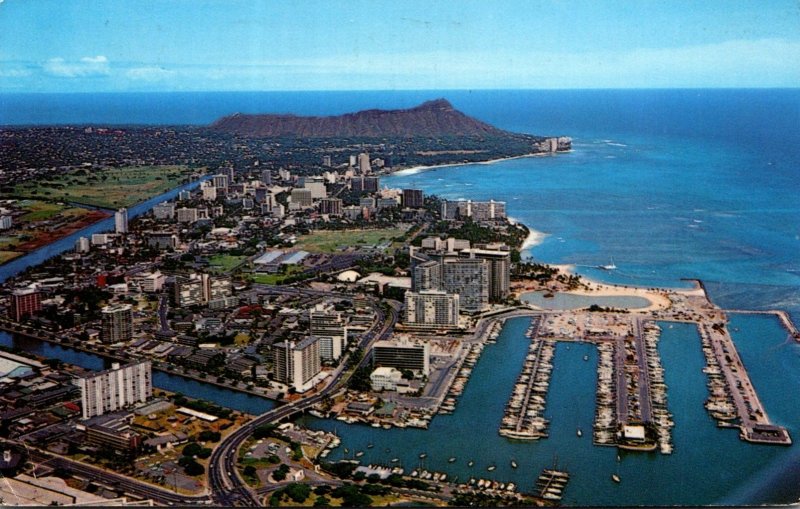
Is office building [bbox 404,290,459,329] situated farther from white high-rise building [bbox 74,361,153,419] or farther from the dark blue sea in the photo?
white high-rise building [bbox 74,361,153,419]

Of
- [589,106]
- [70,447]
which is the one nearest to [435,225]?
[70,447]

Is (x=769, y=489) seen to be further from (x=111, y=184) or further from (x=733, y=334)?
(x=111, y=184)

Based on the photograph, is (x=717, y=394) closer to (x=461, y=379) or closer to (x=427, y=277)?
(x=461, y=379)

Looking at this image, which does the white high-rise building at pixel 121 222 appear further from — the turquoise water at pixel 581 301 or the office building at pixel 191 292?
the turquoise water at pixel 581 301

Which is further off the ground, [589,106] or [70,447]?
[589,106]

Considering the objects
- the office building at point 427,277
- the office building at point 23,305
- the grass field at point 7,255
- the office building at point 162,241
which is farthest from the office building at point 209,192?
the office building at point 427,277
